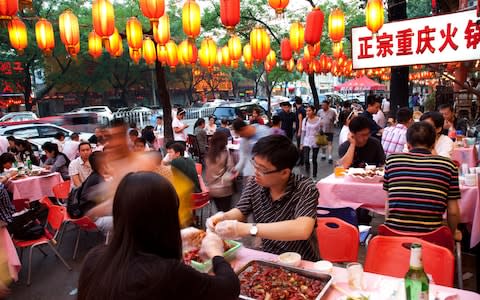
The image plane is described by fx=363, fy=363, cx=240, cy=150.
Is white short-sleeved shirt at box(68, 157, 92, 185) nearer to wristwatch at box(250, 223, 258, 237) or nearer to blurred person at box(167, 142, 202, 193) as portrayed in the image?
blurred person at box(167, 142, 202, 193)

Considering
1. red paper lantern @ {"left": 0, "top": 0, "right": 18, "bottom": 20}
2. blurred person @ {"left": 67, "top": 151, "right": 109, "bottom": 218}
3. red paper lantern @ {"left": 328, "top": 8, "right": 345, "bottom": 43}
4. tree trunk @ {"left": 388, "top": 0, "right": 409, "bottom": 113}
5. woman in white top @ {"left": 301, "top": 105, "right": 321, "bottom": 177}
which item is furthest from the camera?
woman in white top @ {"left": 301, "top": 105, "right": 321, "bottom": 177}

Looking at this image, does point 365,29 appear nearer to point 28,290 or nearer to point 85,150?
point 85,150

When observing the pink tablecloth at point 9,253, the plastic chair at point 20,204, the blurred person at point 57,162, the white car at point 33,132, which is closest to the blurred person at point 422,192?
the pink tablecloth at point 9,253

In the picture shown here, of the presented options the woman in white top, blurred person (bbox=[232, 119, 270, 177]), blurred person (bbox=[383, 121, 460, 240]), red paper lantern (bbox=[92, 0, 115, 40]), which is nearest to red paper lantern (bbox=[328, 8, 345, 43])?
the woman in white top

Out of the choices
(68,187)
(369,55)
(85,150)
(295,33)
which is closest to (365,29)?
(369,55)

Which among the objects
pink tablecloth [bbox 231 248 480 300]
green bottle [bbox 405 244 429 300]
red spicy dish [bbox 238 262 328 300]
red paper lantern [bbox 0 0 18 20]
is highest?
red paper lantern [bbox 0 0 18 20]

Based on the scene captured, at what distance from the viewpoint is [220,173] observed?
18.4 feet

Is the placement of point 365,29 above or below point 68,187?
above

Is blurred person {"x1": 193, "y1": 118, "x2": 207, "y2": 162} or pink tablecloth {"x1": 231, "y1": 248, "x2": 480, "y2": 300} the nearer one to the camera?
pink tablecloth {"x1": 231, "y1": 248, "x2": 480, "y2": 300}

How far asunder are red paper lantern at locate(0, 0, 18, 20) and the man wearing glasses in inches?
203

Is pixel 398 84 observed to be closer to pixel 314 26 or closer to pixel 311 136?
pixel 311 136

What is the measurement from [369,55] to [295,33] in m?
3.16

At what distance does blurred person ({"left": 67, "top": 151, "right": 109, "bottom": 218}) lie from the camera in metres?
5.03

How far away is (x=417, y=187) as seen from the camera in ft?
10.1
